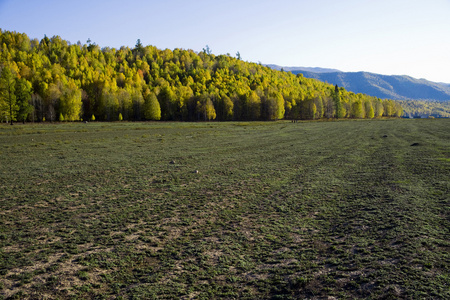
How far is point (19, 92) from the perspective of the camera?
253 feet

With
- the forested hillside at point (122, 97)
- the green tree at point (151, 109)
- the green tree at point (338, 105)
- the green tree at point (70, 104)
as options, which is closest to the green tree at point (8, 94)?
the forested hillside at point (122, 97)

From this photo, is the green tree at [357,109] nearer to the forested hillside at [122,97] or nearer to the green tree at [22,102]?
the forested hillside at [122,97]

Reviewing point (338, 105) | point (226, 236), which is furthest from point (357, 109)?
point (226, 236)

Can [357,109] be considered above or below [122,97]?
below

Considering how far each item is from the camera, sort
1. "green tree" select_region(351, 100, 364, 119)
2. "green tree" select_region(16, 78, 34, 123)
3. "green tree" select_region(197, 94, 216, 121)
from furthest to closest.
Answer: "green tree" select_region(351, 100, 364, 119) < "green tree" select_region(197, 94, 216, 121) < "green tree" select_region(16, 78, 34, 123)

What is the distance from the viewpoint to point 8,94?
72.9m

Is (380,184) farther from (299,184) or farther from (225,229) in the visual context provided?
(225,229)

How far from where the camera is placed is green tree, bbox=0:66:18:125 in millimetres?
72125

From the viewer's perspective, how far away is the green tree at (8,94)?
2840 inches

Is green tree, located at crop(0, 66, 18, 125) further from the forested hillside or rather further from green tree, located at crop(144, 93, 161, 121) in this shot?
green tree, located at crop(144, 93, 161, 121)

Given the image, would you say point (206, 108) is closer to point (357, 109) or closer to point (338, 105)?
point (338, 105)

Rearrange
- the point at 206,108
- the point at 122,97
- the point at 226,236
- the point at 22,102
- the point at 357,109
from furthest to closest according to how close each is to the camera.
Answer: the point at 357,109 < the point at 206,108 < the point at 122,97 < the point at 22,102 < the point at 226,236

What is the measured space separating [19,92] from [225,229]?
9188 cm

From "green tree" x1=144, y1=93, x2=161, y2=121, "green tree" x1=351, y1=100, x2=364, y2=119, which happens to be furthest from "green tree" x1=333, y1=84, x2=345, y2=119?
"green tree" x1=144, y1=93, x2=161, y2=121
